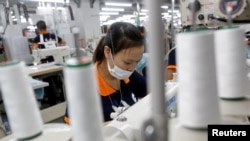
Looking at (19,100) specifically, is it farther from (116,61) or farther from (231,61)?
(116,61)

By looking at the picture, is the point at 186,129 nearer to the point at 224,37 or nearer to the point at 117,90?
the point at 224,37

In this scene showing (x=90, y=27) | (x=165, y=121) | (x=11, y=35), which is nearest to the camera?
(x=165, y=121)

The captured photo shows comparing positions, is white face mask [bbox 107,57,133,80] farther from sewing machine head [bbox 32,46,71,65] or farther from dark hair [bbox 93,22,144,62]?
sewing machine head [bbox 32,46,71,65]

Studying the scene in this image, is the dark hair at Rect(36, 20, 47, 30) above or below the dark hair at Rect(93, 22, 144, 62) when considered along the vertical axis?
above

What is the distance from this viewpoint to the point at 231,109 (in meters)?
0.59

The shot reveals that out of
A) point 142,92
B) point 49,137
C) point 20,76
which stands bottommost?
point 142,92

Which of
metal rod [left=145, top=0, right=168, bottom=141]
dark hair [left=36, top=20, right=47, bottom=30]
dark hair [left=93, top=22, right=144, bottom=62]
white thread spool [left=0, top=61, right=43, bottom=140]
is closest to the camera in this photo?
metal rod [left=145, top=0, right=168, bottom=141]

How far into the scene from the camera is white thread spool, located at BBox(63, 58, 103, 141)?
431 millimetres

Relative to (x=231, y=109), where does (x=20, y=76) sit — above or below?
above

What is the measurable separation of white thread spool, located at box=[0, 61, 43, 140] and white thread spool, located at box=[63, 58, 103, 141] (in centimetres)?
13

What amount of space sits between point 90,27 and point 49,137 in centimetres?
890

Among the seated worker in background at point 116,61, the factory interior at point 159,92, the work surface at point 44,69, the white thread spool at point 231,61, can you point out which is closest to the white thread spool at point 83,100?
the factory interior at point 159,92

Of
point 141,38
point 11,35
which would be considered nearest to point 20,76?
point 141,38

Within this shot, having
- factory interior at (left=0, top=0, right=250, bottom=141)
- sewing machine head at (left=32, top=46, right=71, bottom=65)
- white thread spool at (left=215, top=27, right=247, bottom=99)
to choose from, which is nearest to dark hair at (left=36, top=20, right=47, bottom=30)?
sewing machine head at (left=32, top=46, right=71, bottom=65)
